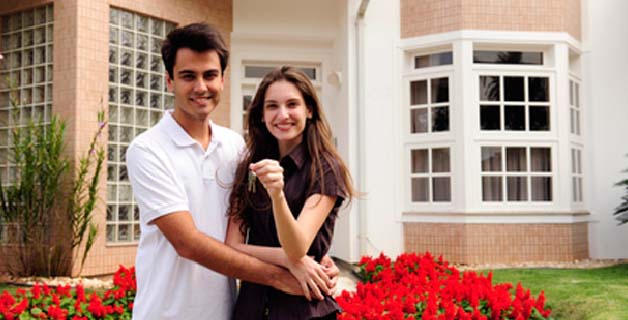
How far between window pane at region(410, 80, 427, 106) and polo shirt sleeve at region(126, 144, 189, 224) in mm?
6059

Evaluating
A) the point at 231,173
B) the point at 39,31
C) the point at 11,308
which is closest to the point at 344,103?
the point at 39,31

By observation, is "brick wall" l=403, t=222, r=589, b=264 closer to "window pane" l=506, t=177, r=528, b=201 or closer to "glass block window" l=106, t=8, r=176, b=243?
"window pane" l=506, t=177, r=528, b=201

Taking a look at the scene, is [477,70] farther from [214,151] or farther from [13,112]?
[214,151]

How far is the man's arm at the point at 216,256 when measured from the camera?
4.97ft

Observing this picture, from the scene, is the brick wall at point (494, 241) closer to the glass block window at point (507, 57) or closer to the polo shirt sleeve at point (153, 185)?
the glass block window at point (507, 57)

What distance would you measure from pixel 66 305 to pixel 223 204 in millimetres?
2060

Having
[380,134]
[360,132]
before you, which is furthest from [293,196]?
[380,134]

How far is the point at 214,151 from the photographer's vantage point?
1725 mm

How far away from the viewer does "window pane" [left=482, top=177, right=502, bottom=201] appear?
7133 millimetres

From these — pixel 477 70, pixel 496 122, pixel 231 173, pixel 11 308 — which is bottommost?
pixel 11 308

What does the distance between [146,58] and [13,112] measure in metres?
1.43

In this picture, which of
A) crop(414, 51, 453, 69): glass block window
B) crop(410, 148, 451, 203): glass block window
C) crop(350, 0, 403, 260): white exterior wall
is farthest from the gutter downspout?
crop(414, 51, 453, 69): glass block window

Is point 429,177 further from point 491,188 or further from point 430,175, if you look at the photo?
point 491,188

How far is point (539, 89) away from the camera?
7.28 m
